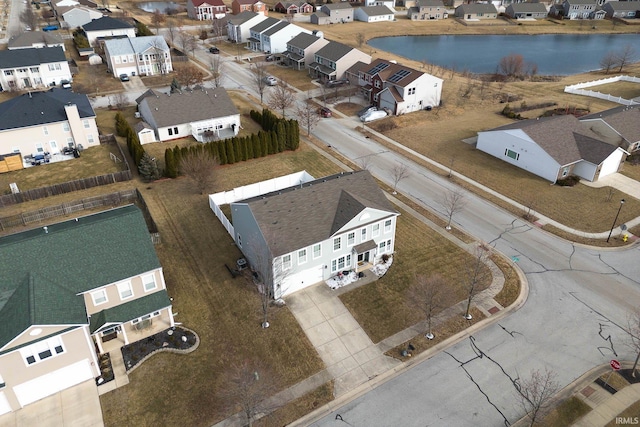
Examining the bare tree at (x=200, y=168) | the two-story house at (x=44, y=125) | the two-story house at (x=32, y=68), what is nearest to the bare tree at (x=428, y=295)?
the bare tree at (x=200, y=168)

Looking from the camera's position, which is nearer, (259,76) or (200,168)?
(200,168)

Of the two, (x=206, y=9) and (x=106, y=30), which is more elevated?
(x=206, y=9)

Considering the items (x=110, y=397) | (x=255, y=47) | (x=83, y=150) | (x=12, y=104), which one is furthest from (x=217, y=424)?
(x=255, y=47)

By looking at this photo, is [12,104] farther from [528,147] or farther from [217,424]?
[528,147]

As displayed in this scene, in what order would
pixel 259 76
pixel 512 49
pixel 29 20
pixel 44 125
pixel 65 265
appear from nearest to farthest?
1. pixel 65 265
2. pixel 44 125
3. pixel 259 76
4. pixel 29 20
5. pixel 512 49

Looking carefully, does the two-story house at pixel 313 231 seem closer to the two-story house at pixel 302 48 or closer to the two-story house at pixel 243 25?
the two-story house at pixel 302 48

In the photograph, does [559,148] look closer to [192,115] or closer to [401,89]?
[401,89]

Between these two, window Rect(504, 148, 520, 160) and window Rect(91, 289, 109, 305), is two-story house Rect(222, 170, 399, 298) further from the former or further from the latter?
window Rect(504, 148, 520, 160)

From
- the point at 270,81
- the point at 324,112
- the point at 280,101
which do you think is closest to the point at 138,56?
the point at 270,81
